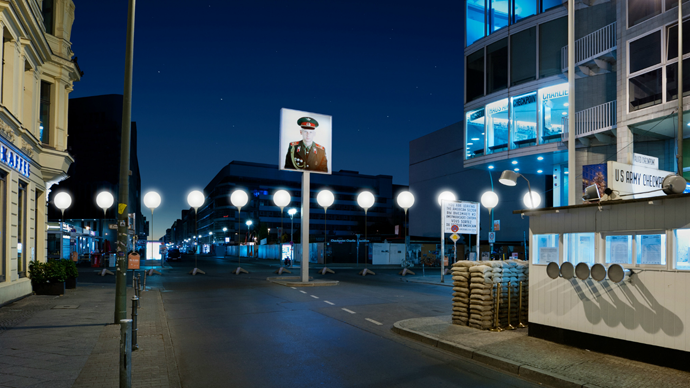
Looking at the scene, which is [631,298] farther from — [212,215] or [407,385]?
[212,215]

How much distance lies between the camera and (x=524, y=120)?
1147 inches

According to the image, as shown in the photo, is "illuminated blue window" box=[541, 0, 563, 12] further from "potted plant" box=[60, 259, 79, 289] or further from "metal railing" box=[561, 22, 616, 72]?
"potted plant" box=[60, 259, 79, 289]

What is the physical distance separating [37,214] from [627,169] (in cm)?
1968

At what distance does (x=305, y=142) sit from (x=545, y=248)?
15078 millimetres

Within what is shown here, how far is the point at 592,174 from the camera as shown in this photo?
77.8 feet

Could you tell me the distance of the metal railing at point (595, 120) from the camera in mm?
23659

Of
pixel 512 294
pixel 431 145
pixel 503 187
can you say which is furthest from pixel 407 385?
pixel 431 145

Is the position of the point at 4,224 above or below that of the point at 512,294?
above

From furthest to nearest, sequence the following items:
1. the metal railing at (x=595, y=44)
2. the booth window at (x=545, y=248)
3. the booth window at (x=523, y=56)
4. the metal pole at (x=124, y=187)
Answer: the booth window at (x=523, y=56)
the metal railing at (x=595, y=44)
the metal pole at (x=124, y=187)
the booth window at (x=545, y=248)

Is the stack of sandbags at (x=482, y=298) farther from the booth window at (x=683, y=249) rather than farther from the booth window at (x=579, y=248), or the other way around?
the booth window at (x=683, y=249)

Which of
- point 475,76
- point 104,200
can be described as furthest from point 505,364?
point 475,76

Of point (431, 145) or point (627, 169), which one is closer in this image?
point (627, 169)

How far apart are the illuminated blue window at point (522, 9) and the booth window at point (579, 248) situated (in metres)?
25.3

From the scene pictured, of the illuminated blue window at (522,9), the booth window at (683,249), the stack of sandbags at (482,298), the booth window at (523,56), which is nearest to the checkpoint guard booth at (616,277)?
the booth window at (683,249)
